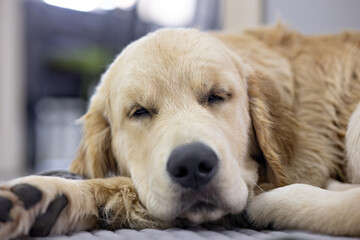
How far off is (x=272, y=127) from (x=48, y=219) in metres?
1.06

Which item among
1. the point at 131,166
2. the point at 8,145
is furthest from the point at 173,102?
the point at 8,145

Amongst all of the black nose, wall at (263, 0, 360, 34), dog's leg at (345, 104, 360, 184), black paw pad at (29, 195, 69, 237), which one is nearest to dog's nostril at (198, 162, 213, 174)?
the black nose

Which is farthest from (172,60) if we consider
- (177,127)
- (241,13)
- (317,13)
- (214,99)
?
(241,13)

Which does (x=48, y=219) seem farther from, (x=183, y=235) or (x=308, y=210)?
(x=308, y=210)

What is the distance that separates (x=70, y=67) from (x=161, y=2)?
3696mm

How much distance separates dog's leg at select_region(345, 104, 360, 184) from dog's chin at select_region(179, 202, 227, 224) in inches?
26.9

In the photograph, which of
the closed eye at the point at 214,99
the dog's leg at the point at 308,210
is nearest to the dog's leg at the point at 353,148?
the dog's leg at the point at 308,210

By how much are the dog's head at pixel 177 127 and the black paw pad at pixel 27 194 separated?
38 cm

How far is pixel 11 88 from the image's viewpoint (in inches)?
309

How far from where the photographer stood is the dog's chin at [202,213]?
4.23ft

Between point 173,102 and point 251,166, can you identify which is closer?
point 173,102

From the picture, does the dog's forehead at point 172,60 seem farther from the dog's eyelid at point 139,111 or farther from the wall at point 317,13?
the wall at point 317,13

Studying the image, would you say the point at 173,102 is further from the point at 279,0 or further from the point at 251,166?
the point at 279,0

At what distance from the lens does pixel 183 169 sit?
1241 millimetres
